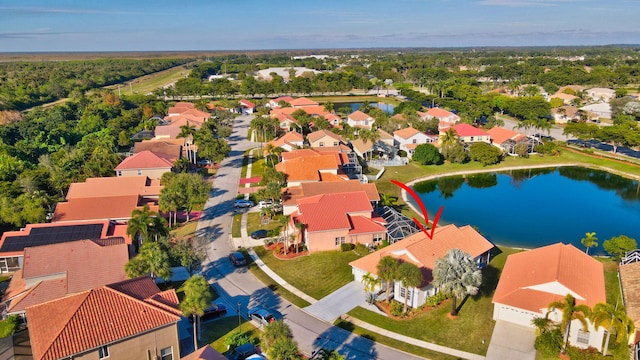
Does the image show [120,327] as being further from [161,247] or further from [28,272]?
[28,272]

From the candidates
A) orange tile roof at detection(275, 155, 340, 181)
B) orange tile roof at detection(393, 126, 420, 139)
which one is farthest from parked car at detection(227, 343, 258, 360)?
orange tile roof at detection(393, 126, 420, 139)

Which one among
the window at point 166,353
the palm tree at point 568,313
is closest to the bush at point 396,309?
the palm tree at point 568,313

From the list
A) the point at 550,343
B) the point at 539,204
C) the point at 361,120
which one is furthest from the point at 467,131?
the point at 550,343

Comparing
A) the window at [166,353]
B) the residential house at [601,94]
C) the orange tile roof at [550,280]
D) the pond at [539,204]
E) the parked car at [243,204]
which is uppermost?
the residential house at [601,94]

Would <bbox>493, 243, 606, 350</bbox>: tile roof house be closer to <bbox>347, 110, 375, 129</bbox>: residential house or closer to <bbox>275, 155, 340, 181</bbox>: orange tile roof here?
<bbox>275, 155, 340, 181</bbox>: orange tile roof

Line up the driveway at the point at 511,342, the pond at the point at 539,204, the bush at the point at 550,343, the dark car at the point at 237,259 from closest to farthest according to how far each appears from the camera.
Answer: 1. the bush at the point at 550,343
2. the driveway at the point at 511,342
3. the dark car at the point at 237,259
4. the pond at the point at 539,204

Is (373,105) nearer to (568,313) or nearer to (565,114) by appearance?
(565,114)

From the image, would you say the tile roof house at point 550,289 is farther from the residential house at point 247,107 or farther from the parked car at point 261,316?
the residential house at point 247,107

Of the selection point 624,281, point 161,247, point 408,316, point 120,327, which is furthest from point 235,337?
point 624,281
